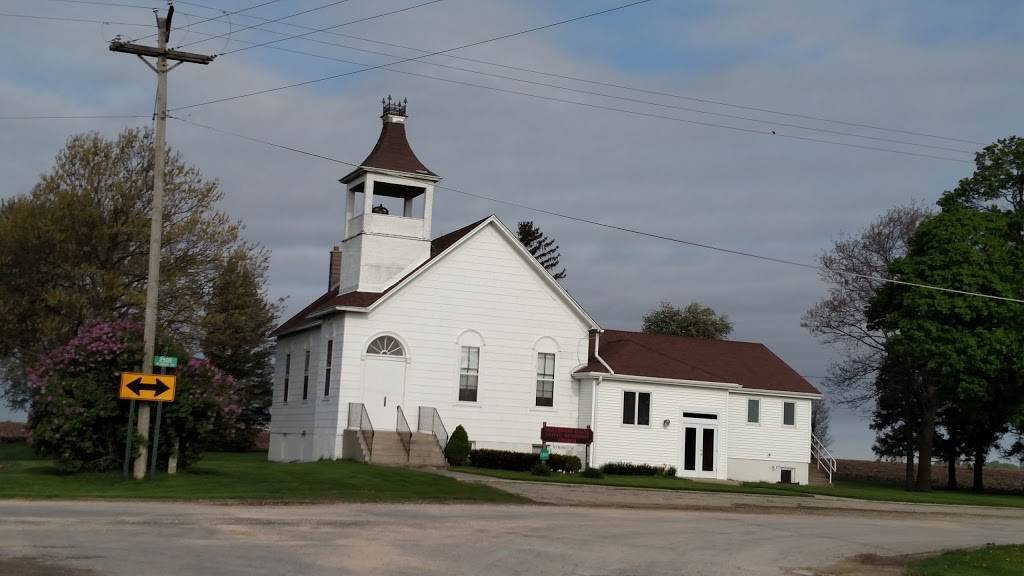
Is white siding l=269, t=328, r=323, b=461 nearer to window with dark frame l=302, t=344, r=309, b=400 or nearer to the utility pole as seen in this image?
window with dark frame l=302, t=344, r=309, b=400

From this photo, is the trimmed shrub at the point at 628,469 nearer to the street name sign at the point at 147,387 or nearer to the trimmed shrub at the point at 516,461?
the trimmed shrub at the point at 516,461

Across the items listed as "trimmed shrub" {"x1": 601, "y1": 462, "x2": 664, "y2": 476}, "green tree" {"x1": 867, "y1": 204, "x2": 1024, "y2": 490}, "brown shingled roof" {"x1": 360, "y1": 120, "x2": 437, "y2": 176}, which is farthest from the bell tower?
"green tree" {"x1": 867, "y1": 204, "x2": 1024, "y2": 490}

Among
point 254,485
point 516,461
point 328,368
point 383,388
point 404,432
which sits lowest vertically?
point 254,485

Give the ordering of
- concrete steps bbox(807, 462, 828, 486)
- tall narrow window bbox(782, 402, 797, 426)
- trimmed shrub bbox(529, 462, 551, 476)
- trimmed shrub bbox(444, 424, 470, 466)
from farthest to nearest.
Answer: concrete steps bbox(807, 462, 828, 486) < tall narrow window bbox(782, 402, 797, 426) < trimmed shrub bbox(444, 424, 470, 466) < trimmed shrub bbox(529, 462, 551, 476)

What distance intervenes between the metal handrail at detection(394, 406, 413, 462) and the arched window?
2050 millimetres

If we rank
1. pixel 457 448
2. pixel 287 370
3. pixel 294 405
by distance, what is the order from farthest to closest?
pixel 287 370
pixel 294 405
pixel 457 448

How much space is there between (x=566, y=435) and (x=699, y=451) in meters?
8.51

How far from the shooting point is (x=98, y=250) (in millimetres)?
51000

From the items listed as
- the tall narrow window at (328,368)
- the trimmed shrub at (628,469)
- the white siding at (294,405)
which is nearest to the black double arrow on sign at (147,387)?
the tall narrow window at (328,368)

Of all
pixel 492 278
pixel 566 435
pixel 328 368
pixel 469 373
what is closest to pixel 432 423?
pixel 469 373

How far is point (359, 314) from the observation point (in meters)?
43.5

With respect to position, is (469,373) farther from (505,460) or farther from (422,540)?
(422,540)

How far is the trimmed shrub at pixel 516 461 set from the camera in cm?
4144

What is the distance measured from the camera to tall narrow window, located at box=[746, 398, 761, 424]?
51.0 metres
